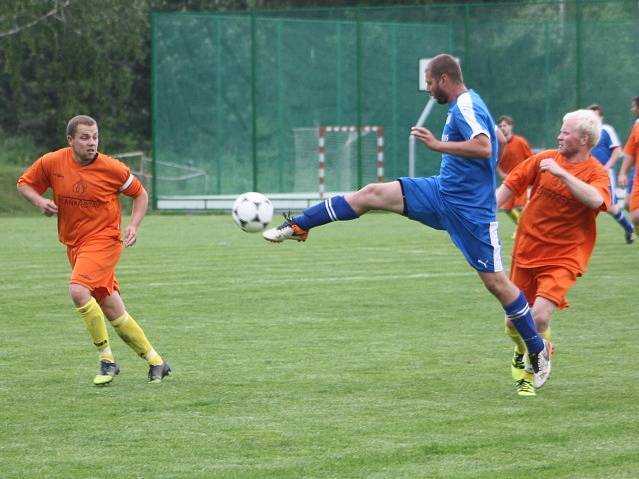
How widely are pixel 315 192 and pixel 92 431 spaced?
2332 centimetres

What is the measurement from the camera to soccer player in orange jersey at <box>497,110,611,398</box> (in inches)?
314

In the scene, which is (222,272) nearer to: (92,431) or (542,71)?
(92,431)

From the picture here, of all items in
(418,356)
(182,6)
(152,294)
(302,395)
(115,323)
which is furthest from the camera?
(182,6)

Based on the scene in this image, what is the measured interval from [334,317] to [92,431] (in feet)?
16.5

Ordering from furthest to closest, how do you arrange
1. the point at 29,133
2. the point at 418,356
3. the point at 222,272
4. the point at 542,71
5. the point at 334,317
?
the point at 29,133 → the point at 542,71 → the point at 222,272 → the point at 334,317 → the point at 418,356

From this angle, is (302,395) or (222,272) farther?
(222,272)

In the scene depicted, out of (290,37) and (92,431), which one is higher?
(290,37)

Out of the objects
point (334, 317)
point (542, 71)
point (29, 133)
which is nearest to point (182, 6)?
point (29, 133)

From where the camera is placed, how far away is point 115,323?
8508mm

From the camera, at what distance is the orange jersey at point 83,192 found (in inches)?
337

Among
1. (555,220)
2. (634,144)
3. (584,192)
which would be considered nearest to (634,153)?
(634,144)

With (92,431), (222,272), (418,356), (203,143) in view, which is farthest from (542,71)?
(92,431)

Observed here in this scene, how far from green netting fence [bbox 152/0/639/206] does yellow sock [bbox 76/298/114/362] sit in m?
21.5

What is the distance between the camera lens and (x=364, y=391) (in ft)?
26.1
